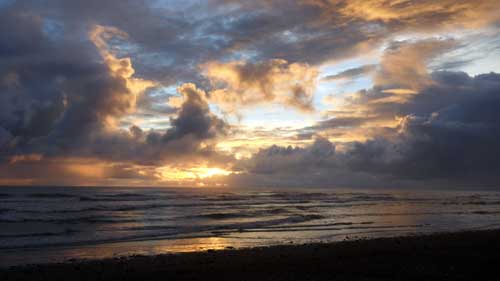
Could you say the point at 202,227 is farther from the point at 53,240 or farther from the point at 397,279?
the point at 397,279

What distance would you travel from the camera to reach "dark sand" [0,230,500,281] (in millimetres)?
13703

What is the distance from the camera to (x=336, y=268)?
48.9 feet

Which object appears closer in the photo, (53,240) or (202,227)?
(53,240)

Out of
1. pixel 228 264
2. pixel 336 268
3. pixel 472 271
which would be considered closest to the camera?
pixel 472 271

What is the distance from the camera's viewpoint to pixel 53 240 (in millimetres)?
28312

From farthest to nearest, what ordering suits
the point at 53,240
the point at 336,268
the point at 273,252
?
the point at 53,240, the point at 273,252, the point at 336,268

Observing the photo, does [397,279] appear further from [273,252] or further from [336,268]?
[273,252]

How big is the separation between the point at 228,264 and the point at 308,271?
366 centimetres

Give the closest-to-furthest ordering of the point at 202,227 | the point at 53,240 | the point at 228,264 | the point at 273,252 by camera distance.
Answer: the point at 228,264 → the point at 273,252 → the point at 53,240 → the point at 202,227

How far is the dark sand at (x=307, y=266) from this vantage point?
45.0 ft

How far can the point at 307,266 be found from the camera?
15422mm

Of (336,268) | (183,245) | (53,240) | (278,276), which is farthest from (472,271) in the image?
(53,240)

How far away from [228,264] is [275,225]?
924 inches

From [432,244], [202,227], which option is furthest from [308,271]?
[202,227]
